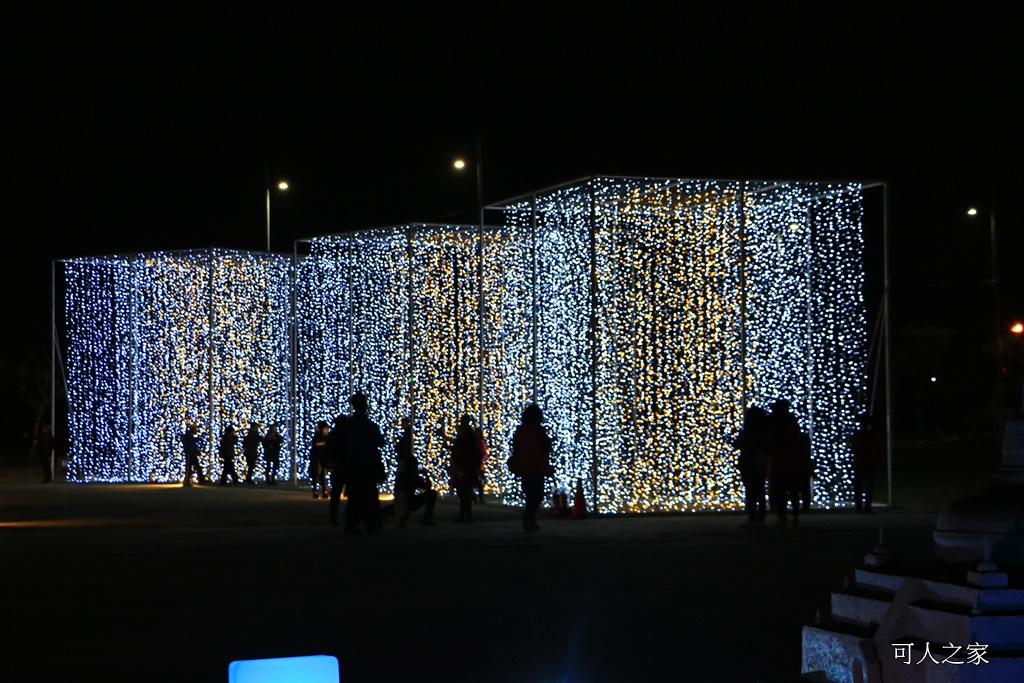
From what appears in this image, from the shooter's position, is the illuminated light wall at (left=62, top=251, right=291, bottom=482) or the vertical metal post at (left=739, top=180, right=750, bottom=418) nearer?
the vertical metal post at (left=739, top=180, right=750, bottom=418)

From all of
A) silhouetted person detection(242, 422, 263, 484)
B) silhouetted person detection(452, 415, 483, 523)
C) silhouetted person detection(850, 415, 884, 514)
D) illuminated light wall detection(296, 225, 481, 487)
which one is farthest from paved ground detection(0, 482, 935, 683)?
silhouetted person detection(242, 422, 263, 484)

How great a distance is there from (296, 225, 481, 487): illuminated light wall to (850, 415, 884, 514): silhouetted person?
6.92m

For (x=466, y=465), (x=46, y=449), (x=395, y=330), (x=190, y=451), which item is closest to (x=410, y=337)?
(x=395, y=330)

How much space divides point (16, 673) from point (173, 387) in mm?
28059

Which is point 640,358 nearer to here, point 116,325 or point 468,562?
point 468,562

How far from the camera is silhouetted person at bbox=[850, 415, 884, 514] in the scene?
23.3 meters

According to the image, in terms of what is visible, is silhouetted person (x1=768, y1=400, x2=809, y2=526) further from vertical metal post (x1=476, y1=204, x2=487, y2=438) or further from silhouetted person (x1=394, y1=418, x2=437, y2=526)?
vertical metal post (x1=476, y1=204, x2=487, y2=438)

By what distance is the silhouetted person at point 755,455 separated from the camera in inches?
834

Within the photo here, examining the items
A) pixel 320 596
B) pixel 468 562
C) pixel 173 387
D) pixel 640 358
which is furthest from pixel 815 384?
pixel 173 387

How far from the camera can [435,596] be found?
502 inches

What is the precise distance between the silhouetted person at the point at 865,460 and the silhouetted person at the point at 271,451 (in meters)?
14.7

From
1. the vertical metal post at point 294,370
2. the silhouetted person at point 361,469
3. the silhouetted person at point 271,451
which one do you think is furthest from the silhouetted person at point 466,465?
the silhouetted person at point 271,451

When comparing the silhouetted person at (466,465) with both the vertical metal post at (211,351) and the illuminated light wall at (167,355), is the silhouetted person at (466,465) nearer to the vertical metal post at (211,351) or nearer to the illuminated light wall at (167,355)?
the illuminated light wall at (167,355)

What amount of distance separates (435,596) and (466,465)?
9731 mm
